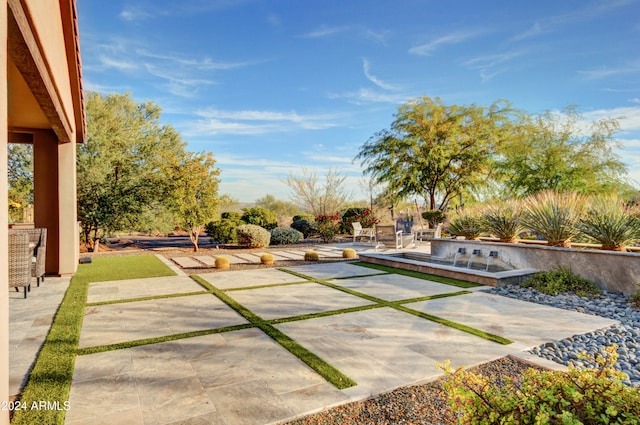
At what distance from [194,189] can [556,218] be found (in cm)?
973

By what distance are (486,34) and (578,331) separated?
9.70 m

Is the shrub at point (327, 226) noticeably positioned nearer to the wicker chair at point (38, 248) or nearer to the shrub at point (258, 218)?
the shrub at point (258, 218)

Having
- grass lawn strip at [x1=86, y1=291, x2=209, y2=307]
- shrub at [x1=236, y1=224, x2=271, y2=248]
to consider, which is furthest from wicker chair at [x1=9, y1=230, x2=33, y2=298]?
shrub at [x1=236, y1=224, x2=271, y2=248]

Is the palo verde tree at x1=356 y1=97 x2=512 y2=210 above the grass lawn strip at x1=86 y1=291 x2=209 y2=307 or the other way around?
above

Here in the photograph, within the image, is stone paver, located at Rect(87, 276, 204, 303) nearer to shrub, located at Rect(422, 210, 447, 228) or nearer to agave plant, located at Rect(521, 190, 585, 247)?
agave plant, located at Rect(521, 190, 585, 247)

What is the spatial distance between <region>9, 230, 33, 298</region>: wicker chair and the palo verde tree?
14.9m

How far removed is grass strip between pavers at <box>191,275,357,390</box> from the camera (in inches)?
105

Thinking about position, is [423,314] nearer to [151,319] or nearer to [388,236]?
[151,319]

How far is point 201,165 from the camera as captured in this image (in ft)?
38.3

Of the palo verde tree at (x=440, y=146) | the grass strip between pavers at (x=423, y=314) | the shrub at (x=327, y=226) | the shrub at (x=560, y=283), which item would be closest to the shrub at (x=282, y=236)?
the shrub at (x=327, y=226)

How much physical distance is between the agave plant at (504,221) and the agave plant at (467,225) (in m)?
0.37

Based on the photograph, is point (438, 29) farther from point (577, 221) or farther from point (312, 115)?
point (312, 115)

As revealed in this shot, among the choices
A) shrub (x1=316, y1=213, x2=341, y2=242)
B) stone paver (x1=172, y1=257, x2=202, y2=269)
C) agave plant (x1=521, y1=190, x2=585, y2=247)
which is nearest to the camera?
agave plant (x1=521, y1=190, x2=585, y2=247)

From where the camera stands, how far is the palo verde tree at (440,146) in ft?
54.3
